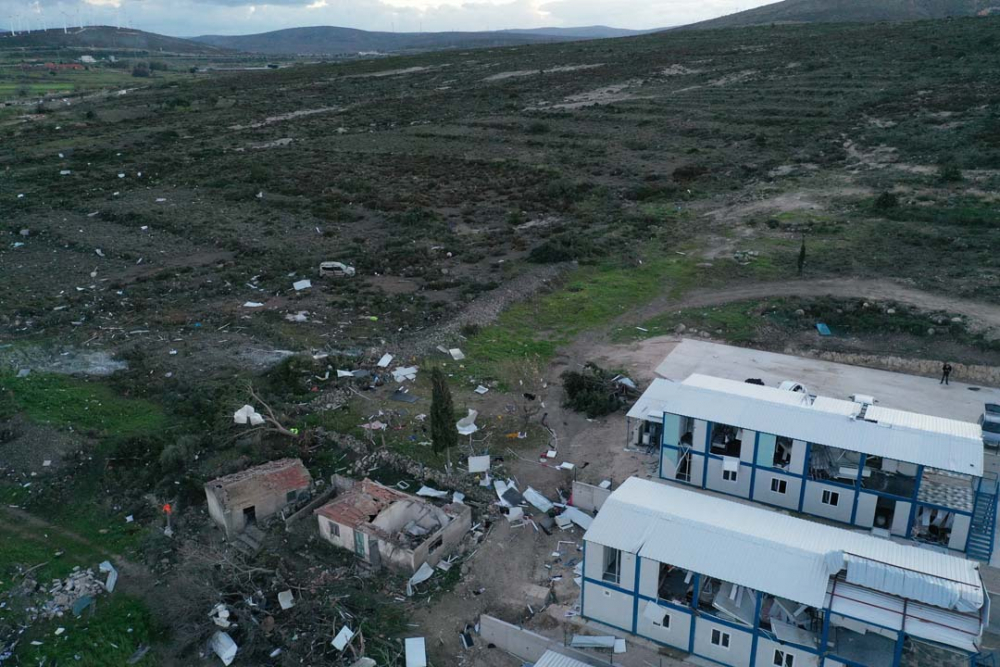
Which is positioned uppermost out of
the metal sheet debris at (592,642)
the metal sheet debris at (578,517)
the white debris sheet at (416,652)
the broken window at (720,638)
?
the broken window at (720,638)

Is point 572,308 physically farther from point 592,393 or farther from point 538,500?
point 538,500

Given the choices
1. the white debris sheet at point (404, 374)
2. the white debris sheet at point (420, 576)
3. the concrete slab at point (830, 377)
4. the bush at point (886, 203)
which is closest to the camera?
the white debris sheet at point (420, 576)

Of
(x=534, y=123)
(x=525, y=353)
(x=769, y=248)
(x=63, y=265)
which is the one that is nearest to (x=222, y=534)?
(x=525, y=353)

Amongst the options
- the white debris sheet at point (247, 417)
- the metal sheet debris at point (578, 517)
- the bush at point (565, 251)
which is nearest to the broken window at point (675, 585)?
the metal sheet debris at point (578, 517)

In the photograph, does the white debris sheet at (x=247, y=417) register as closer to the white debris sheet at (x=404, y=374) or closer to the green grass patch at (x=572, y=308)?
the white debris sheet at (x=404, y=374)

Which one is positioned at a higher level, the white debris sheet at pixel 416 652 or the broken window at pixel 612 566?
the broken window at pixel 612 566

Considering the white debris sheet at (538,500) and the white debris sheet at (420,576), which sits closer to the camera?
the white debris sheet at (420,576)

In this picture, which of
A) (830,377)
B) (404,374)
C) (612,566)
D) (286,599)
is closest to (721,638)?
(612,566)
